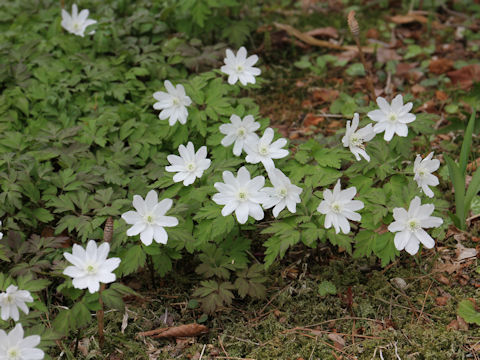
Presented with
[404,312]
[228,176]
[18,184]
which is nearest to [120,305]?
[228,176]

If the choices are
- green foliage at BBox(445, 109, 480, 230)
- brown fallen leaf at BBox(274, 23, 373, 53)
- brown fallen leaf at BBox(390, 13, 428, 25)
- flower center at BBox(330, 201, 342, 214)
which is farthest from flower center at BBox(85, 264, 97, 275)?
brown fallen leaf at BBox(390, 13, 428, 25)

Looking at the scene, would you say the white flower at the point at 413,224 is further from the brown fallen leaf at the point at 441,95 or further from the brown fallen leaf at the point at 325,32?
the brown fallen leaf at the point at 325,32

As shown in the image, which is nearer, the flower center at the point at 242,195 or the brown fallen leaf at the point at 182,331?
the flower center at the point at 242,195

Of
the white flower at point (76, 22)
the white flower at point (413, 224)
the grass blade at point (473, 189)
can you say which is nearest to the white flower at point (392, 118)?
the grass blade at point (473, 189)

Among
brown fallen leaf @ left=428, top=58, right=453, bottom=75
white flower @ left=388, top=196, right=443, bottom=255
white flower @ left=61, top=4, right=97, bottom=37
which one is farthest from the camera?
brown fallen leaf @ left=428, top=58, right=453, bottom=75

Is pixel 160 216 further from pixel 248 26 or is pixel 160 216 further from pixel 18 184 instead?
pixel 248 26

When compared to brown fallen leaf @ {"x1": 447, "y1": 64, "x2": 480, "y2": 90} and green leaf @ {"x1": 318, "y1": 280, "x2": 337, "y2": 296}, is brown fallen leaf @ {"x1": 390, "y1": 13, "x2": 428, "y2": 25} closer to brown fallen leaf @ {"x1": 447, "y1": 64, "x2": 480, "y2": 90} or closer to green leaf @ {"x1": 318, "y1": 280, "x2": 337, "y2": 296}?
brown fallen leaf @ {"x1": 447, "y1": 64, "x2": 480, "y2": 90}
